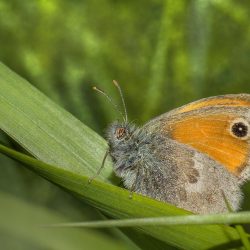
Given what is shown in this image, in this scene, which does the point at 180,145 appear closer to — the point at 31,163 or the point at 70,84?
the point at 70,84

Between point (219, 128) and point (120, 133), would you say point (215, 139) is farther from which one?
point (120, 133)

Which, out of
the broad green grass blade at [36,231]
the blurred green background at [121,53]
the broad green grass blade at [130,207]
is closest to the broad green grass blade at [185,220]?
the broad green grass blade at [130,207]

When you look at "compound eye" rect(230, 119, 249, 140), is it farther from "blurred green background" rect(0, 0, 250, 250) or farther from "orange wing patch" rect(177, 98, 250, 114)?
"blurred green background" rect(0, 0, 250, 250)

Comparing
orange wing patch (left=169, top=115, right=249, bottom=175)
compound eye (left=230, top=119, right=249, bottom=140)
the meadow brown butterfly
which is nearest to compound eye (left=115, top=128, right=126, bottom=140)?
the meadow brown butterfly

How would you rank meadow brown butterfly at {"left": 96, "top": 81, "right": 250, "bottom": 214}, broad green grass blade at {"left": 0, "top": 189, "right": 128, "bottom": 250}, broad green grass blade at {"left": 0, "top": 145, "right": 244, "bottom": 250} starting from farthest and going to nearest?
meadow brown butterfly at {"left": 96, "top": 81, "right": 250, "bottom": 214} < broad green grass blade at {"left": 0, "top": 189, "right": 128, "bottom": 250} < broad green grass blade at {"left": 0, "top": 145, "right": 244, "bottom": 250}

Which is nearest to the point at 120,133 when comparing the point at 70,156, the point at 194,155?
the point at 194,155

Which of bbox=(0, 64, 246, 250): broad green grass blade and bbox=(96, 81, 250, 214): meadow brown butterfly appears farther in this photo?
bbox=(96, 81, 250, 214): meadow brown butterfly

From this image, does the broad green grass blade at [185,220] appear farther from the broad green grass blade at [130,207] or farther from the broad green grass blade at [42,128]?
the broad green grass blade at [42,128]
